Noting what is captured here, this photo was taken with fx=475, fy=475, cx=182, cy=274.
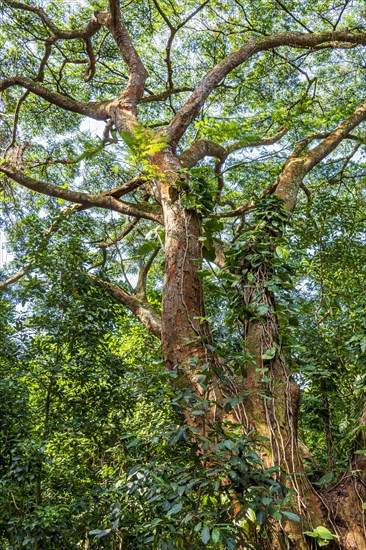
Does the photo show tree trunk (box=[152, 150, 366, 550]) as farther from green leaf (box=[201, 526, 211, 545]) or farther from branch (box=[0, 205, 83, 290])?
branch (box=[0, 205, 83, 290])

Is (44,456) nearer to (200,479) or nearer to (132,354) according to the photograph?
(200,479)

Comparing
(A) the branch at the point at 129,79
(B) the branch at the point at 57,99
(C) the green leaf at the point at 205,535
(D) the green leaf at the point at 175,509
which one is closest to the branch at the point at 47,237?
(A) the branch at the point at 129,79

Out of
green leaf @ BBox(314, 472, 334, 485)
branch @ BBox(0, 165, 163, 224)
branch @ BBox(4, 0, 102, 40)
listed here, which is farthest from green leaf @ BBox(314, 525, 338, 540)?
branch @ BBox(4, 0, 102, 40)

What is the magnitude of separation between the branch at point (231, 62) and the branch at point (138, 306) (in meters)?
1.35

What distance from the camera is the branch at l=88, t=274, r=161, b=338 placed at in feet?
13.1

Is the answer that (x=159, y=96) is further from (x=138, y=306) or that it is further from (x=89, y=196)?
(x=138, y=306)

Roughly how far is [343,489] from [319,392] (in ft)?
4.60

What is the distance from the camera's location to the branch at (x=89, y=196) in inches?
152

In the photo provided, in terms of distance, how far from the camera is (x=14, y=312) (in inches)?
143

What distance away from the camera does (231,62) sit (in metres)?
4.10

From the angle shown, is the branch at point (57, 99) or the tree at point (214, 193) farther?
the branch at point (57, 99)

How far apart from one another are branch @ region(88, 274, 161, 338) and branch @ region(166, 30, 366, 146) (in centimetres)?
135

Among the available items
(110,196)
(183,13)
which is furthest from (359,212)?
(183,13)

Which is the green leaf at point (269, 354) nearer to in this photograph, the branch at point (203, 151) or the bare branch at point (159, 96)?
the branch at point (203, 151)
